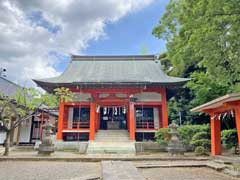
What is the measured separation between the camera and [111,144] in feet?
42.8

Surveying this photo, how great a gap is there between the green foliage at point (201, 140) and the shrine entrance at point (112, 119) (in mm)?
7197

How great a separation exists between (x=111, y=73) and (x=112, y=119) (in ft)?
12.5

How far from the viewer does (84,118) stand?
1667 cm

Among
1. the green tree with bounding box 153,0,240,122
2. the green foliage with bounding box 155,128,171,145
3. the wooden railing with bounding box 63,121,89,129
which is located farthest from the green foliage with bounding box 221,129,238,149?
the wooden railing with bounding box 63,121,89,129

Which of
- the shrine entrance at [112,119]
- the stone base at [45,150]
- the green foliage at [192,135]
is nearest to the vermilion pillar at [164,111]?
the green foliage at [192,135]

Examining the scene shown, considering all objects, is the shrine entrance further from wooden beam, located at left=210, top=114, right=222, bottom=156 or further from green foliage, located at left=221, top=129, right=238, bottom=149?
wooden beam, located at left=210, top=114, right=222, bottom=156

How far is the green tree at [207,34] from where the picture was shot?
629 cm

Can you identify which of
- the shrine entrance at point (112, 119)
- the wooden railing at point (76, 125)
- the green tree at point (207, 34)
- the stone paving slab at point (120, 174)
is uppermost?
the green tree at point (207, 34)

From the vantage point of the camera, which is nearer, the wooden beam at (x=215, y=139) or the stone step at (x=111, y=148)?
the wooden beam at (x=215, y=139)

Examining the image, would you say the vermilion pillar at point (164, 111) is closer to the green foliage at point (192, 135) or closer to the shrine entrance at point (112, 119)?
the green foliage at point (192, 135)

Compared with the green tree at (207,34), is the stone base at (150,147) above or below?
below

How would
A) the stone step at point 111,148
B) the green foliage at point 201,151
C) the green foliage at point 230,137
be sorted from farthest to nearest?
the stone step at point 111,148 → the green foliage at point 230,137 → the green foliage at point 201,151

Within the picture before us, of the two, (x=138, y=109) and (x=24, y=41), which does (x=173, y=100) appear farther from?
(x=24, y=41)

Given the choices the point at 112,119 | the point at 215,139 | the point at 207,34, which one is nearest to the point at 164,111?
the point at 112,119
